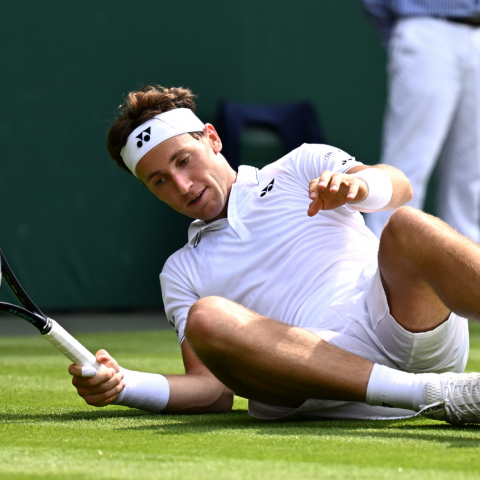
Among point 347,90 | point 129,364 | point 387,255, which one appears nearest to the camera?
point 387,255

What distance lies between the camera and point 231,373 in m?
2.26

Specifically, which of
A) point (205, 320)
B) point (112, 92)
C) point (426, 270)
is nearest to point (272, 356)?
point (205, 320)

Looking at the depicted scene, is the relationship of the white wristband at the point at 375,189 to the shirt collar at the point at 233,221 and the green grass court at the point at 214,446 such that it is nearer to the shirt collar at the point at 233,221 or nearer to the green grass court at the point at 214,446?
the shirt collar at the point at 233,221

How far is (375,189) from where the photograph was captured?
2.37 metres

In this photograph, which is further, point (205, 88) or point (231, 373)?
point (205, 88)

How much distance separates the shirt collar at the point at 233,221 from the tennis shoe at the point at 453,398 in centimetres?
75

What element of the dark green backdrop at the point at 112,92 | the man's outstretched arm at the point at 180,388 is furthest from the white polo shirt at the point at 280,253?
the dark green backdrop at the point at 112,92

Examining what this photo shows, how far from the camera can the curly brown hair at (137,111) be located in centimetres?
282

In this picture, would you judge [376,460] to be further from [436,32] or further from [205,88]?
[205,88]

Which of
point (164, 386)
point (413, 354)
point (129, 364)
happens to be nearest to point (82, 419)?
point (164, 386)

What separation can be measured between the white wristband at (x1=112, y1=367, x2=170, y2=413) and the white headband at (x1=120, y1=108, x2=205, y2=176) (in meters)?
0.65

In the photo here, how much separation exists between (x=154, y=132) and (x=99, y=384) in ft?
2.61

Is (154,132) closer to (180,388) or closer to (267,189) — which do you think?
(267,189)

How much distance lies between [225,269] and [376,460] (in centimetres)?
96
